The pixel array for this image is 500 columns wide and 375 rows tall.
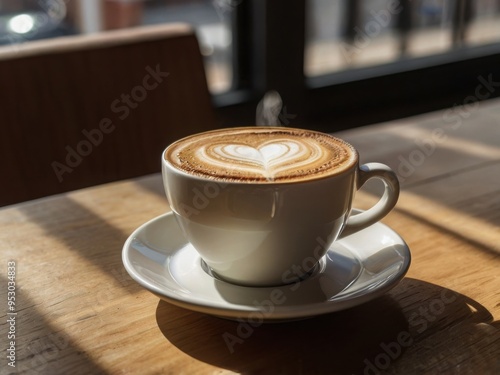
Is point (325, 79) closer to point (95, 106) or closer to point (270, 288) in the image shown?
point (95, 106)

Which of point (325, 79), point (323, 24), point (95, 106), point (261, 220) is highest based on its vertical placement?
point (261, 220)

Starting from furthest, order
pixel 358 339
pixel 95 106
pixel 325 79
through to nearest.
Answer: pixel 325 79
pixel 95 106
pixel 358 339

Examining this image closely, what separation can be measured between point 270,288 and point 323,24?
1.81 m

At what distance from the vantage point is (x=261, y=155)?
590 millimetres

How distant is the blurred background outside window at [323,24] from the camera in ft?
6.21

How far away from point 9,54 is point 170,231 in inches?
18.9


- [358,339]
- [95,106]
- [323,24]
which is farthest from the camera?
[323,24]

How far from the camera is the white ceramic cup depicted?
529 mm

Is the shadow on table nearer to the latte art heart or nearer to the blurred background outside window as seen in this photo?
the latte art heart

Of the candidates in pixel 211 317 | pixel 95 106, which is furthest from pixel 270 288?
pixel 95 106

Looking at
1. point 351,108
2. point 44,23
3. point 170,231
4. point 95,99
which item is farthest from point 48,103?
point 351,108

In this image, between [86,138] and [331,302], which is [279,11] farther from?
[331,302]

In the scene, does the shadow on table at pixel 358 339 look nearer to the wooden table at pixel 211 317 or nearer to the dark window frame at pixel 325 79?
the wooden table at pixel 211 317

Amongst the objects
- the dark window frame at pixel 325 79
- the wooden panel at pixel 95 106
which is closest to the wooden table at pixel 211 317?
the wooden panel at pixel 95 106
